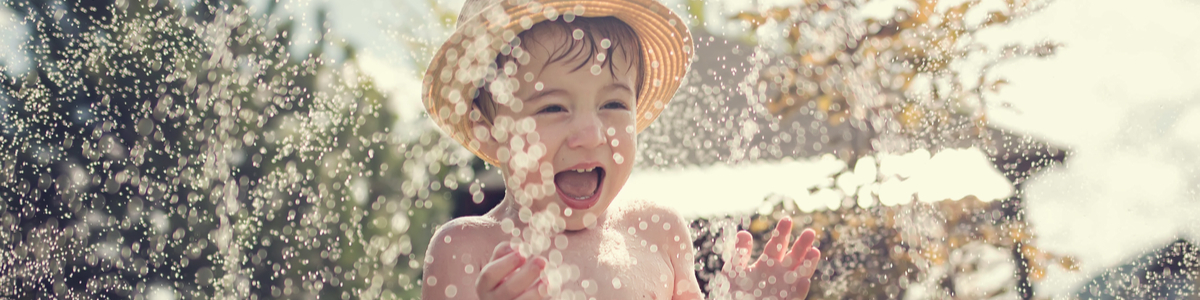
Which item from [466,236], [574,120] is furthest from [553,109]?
[466,236]

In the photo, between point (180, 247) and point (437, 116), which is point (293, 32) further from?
point (437, 116)

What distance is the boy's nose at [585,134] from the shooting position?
1278 millimetres

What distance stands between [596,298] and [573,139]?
0.99ft

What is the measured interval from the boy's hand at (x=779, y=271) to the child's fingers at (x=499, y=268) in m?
0.63

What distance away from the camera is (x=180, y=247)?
3.76m

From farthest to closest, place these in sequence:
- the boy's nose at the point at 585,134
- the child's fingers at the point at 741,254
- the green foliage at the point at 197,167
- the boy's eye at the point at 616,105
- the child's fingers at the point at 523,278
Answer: the green foliage at the point at 197,167, the child's fingers at the point at 741,254, the boy's eye at the point at 616,105, the boy's nose at the point at 585,134, the child's fingers at the point at 523,278

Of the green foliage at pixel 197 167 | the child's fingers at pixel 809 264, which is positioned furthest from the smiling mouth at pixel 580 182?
the green foliage at pixel 197 167

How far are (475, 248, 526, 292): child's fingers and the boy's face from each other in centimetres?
28

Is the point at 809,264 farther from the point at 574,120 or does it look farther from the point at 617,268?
the point at 574,120

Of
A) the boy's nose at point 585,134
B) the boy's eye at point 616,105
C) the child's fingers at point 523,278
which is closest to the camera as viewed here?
the child's fingers at point 523,278

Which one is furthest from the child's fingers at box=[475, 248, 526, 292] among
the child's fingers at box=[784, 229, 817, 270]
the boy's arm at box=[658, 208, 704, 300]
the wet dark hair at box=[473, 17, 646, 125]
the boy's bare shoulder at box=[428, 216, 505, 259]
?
the child's fingers at box=[784, 229, 817, 270]

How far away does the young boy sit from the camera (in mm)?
1315

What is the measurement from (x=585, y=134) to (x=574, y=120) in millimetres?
44

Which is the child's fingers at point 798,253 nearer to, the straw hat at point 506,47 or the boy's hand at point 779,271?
the boy's hand at point 779,271
